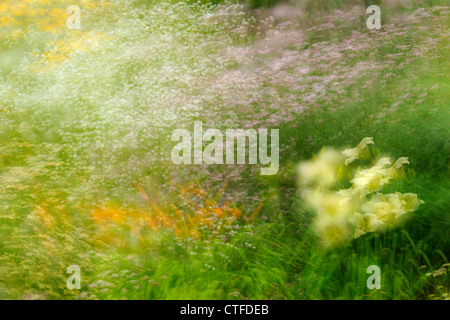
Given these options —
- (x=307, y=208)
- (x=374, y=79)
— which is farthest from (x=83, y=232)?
(x=374, y=79)

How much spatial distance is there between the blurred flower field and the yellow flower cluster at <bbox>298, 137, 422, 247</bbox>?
0.5 inches

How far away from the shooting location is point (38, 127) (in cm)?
738

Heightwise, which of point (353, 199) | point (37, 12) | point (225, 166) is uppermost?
point (37, 12)

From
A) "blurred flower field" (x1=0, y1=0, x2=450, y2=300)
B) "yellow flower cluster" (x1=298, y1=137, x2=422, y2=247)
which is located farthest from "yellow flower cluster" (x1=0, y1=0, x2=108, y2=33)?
"yellow flower cluster" (x1=298, y1=137, x2=422, y2=247)

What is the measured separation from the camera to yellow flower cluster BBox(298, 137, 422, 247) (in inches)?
143

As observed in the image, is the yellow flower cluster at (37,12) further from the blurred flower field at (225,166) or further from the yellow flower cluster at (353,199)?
the yellow flower cluster at (353,199)

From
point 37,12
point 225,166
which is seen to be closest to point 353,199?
point 225,166

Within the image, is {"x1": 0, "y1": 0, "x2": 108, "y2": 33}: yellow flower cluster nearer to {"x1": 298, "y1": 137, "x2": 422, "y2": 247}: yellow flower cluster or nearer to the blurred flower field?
the blurred flower field

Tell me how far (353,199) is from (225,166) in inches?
79.6

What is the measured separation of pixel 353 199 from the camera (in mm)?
3922

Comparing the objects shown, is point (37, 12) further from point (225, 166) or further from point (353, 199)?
point (353, 199)
